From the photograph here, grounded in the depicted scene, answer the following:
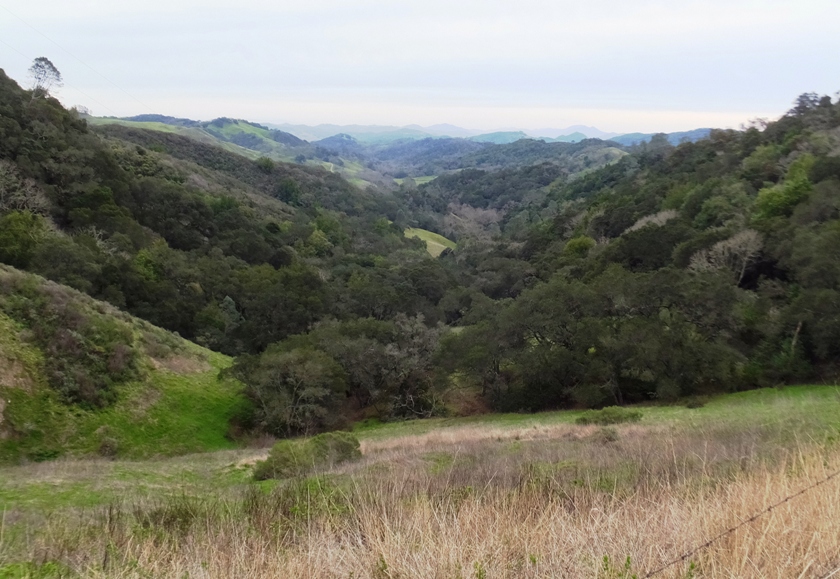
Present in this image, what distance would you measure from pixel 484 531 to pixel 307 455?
325 inches

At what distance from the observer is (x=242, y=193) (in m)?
70.2

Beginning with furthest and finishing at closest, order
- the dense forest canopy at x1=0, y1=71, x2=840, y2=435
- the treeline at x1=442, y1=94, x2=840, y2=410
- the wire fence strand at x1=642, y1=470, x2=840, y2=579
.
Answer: the dense forest canopy at x1=0, y1=71, x2=840, y2=435 → the treeline at x1=442, y1=94, x2=840, y2=410 → the wire fence strand at x1=642, y1=470, x2=840, y2=579

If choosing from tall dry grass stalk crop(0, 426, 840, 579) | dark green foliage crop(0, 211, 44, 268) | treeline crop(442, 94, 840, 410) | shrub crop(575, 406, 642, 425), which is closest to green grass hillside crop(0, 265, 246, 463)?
dark green foliage crop(0, 211, 44, 268)

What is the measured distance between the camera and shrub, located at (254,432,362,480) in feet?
34.2

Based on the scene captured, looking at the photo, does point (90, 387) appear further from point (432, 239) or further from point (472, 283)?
point (432, 239)

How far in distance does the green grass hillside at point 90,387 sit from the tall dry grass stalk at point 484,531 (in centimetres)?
1212

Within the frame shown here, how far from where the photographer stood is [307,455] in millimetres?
11266

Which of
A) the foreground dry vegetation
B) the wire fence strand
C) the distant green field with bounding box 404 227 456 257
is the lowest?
the distant green field with bounding box 404 227 456 257

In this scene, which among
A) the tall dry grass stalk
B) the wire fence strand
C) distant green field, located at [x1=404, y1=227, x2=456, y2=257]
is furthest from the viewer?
distant green field, located at [x1=404, y1=227, x2=456, y2=257]

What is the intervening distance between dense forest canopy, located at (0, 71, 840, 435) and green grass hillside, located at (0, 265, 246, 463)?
2.06 ft

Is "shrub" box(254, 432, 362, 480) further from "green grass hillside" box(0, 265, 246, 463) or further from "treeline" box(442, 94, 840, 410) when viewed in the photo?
"treeline" box(442, 94, 840, 410)

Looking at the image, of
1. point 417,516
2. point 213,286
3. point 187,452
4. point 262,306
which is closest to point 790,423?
point 417,516

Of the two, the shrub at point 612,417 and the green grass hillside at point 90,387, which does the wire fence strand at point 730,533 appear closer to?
the shrub at point 612,417

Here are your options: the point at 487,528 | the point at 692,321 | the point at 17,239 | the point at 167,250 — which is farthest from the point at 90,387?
the point at 692,321
